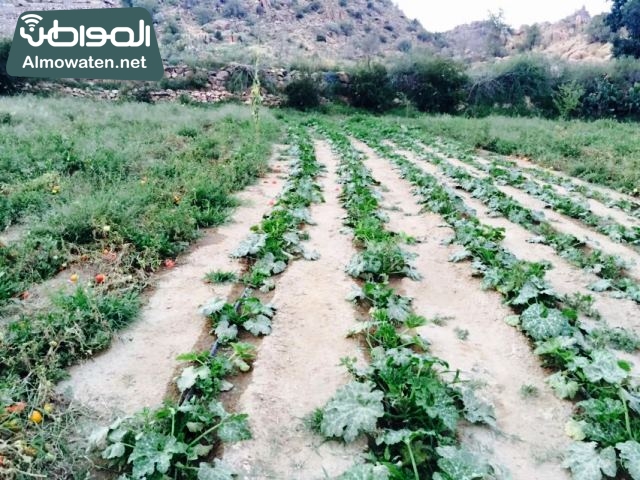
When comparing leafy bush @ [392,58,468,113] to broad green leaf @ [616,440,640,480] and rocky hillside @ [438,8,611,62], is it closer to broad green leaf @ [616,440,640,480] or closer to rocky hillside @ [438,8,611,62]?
rocky hillside @ [438,8,611,62]

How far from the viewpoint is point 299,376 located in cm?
320

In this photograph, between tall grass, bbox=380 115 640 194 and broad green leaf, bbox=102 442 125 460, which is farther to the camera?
tall grass, bbox=380 115 640 194

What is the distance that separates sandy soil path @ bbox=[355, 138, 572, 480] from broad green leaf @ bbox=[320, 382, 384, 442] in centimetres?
56

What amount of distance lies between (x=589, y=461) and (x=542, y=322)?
133cm

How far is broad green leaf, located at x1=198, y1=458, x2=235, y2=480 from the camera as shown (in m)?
2.25

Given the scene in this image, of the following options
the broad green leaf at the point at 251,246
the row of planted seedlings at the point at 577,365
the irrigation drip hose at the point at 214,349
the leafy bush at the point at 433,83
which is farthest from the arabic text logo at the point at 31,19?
the leafy bush at the point at 433,83

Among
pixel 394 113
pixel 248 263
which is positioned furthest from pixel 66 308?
pixel 394 113

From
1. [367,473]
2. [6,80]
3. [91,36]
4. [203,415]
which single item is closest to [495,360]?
[367,473]

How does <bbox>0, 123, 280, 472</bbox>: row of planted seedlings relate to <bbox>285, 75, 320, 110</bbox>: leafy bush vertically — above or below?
below

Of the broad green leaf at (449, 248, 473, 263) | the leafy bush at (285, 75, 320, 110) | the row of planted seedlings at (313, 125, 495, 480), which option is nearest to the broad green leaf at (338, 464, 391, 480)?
the row of planted seedlings at (313, 125, 495, 480)

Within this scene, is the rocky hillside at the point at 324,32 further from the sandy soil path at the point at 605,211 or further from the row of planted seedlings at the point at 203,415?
the row of planted seedlings at the point at 203,415

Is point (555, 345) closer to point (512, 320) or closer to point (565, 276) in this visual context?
point (512, 320)

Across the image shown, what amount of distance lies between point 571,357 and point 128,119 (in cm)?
1254

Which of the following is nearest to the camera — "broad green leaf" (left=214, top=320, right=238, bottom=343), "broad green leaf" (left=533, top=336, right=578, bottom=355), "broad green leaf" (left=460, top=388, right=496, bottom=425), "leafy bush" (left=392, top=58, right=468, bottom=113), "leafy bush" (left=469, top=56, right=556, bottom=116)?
"broad green leaf" (left=460, top=388, right=496, bottom=425)
